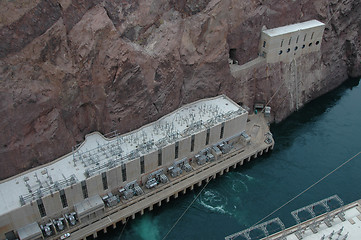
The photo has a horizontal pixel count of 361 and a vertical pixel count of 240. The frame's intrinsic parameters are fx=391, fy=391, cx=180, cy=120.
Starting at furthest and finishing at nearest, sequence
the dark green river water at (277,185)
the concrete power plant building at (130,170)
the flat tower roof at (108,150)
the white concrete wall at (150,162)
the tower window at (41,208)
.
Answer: the white concrete wall at (150,162), the dark green river water at (277,185), the concrete power plant building at (130,170), the flat tower roof at (108,150), the tower window at (41,208)

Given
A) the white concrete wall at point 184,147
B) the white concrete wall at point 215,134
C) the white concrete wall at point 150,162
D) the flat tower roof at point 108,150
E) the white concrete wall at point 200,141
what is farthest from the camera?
the white concrete wall at point 215,134

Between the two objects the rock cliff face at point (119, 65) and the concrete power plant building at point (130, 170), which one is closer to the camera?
the rock cliff face at point (119, 65)

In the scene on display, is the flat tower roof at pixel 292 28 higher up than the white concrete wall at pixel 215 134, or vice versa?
the flat tower roof at pixel 292 28

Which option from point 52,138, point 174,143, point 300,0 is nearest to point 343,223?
point 174,143

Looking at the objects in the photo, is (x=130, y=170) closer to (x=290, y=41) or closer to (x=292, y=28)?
(x=290, y=41)

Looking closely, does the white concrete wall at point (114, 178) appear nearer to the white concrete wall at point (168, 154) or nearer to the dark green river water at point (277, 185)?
the white concrete wall at point (168, 154)

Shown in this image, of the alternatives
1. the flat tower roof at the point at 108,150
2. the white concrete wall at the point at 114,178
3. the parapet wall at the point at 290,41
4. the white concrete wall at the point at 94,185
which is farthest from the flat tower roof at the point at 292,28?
the white concrete wall at the point at 94,185

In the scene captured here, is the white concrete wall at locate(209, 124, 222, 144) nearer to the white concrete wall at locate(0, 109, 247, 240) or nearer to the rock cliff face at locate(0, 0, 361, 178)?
the white concrete wall at locate(0, 109, 247, 240)

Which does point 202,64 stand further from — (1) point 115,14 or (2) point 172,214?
(2) point 172,214

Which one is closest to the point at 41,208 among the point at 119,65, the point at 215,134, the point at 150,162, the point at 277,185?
the point at 150,162
